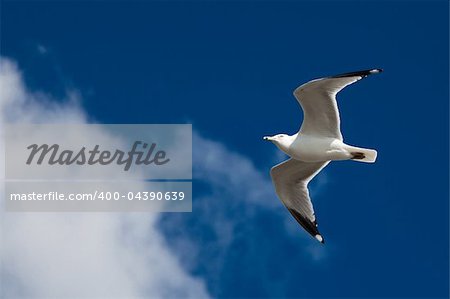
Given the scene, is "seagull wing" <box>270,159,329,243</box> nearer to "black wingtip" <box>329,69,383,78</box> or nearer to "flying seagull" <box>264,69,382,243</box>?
"flying seagull" <box>264,69,382,243</box>

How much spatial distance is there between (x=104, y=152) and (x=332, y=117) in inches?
86.8

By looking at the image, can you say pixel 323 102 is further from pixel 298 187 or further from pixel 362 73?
pixel 298 187

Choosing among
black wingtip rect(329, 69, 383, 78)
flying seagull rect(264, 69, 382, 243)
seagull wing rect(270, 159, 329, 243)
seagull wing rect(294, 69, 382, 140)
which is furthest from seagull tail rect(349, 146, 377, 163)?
seagull wing rect(270, 159, 329, 243)

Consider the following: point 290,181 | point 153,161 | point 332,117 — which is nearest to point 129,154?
point 153,161

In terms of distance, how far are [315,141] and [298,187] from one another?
2.83ft

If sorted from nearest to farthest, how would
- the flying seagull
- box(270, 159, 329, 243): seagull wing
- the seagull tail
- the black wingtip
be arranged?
the black wingtip, the flying seagull, the seagull tail, box(270, 159, 329, 243): seagull wing

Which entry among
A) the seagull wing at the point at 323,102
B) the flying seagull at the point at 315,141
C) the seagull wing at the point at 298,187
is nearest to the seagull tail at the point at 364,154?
the flying seagull at the point at 315,141

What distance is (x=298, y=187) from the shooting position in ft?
29.7

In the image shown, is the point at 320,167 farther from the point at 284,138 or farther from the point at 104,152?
the point at 104,152

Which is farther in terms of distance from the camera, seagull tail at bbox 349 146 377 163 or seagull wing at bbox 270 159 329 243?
seagull wing at bbox 270 159 329 243

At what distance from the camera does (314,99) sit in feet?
26.5

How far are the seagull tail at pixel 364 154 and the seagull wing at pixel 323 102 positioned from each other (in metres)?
0.17

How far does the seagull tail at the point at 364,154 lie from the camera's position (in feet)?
27.0

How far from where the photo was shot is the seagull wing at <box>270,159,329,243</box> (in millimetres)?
8945
